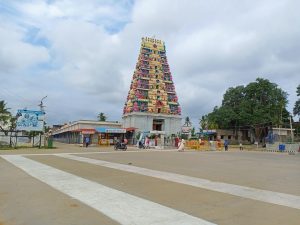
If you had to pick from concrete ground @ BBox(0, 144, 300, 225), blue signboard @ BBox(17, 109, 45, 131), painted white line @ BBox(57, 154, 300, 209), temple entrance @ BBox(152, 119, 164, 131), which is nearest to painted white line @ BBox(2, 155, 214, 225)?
concrete ground @ BBox(0, 144, 300, 225)

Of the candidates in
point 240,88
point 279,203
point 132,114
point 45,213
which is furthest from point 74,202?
point 240,88

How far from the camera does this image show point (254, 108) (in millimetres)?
70125

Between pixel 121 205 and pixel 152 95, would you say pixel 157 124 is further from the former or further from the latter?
pixel 121 205

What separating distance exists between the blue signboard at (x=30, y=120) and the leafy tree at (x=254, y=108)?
4646 cm

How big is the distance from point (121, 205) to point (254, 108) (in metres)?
67.4

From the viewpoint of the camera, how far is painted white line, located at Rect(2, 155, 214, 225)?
18.9 feet

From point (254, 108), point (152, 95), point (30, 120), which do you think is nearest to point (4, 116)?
point (30, 120)

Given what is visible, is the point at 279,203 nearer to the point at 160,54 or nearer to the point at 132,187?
the point at 132,187

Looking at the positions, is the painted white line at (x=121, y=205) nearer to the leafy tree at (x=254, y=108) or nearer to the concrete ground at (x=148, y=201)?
the concrete ground at (x=148, y=201)

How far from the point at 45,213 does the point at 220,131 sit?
7541 centimetres

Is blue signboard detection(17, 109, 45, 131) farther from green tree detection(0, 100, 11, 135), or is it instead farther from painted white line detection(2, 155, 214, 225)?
painted white line detection(2, 155, 214, 225)

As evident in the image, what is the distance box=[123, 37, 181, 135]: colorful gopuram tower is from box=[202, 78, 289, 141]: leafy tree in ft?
47.0

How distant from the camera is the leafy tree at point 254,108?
68.1m

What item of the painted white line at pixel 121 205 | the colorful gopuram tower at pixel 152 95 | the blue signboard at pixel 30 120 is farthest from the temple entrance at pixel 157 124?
the painted white line at pixel 121 205
